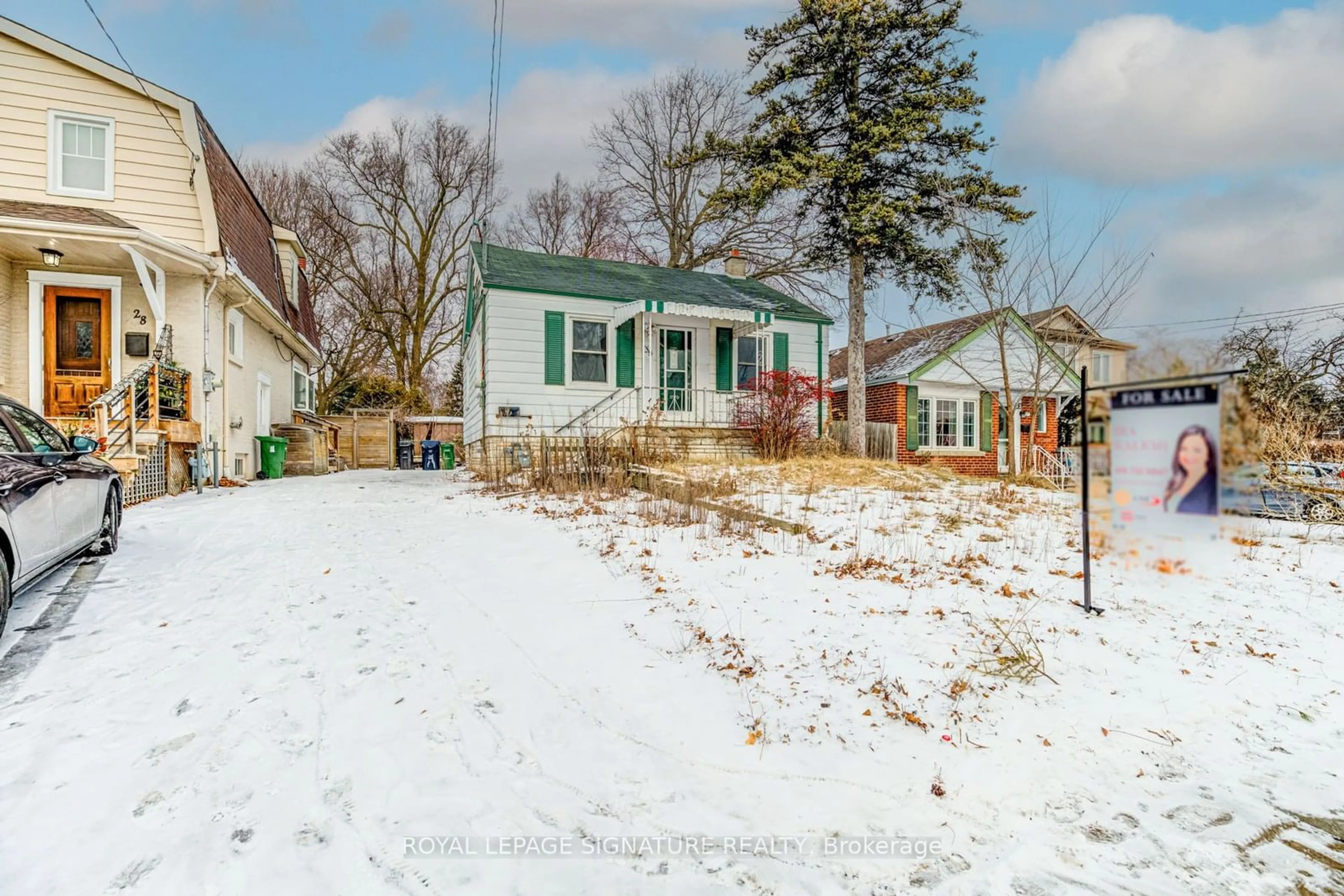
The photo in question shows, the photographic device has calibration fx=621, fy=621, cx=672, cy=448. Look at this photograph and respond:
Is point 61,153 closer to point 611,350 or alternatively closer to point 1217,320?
point 611,350

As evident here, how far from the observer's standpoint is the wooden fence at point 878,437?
1521 cm

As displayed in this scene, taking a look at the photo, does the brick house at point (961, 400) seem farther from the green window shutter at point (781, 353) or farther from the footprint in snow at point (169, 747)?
the footprint in snow at point (169, 747)

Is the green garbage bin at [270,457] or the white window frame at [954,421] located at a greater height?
the white window frame at [954,421]

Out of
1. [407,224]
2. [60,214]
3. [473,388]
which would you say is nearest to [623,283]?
[473,388]

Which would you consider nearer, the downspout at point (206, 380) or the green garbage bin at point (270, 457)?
the downspout at point (206, 380)

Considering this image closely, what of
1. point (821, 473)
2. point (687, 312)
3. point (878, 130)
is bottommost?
point (821, 473)

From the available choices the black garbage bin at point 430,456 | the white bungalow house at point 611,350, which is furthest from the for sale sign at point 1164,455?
the black garbage bin at point 430,456

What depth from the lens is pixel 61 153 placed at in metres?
9.93

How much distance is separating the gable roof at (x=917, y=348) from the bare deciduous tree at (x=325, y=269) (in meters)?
19.7

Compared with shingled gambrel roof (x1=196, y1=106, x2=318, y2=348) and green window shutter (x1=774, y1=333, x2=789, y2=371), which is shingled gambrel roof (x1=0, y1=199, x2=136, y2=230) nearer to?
shingled gambrel roof (x1=196, y1=106, x2=318, y2=348)

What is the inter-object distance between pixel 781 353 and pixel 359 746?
42.9 feet

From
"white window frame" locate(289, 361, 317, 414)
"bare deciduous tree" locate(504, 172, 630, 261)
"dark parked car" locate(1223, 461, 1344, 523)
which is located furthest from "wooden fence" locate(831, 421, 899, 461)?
"bare deciduous tree" locate(504, 172, 630, 261)

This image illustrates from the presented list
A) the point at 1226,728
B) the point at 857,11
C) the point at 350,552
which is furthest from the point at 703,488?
the point at 857,11

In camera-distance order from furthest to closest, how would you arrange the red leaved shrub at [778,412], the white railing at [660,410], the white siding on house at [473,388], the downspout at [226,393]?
the white siding on house at [473,388] → the red leaved shrub at [778,412] → the white railing at [660,410] → the downspout at [226,393]
